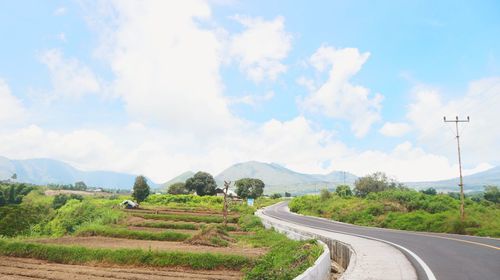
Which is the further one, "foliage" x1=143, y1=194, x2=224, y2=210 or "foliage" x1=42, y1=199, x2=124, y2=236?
"foliage" x1=143, y1=194, x2=224, y2=210

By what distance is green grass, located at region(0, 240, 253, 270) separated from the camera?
20.7 metres

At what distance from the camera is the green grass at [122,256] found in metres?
20.7

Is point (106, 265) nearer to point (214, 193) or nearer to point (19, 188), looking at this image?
point (214, 193)

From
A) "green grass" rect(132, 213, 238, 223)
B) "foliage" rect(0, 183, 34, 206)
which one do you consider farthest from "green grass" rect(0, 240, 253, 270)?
"foliage" rect(0, 183, 34, 206)

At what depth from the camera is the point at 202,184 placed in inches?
4697

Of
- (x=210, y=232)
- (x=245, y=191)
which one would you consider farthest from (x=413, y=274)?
(x=245, y=191)

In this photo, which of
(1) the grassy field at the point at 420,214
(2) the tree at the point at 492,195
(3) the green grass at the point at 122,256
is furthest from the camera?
(2) the tree at the point at 492,195

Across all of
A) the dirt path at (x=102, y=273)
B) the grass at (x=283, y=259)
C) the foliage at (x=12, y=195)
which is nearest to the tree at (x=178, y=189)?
the foliage at (x=12, y=195)

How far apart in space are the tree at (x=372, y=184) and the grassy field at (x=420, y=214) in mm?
55948

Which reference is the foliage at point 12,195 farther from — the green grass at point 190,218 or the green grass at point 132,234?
the green grass at point 132,234

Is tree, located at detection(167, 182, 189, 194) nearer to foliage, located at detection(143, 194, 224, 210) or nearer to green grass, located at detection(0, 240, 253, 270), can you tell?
foliage, located at detection(143, 194, 224, 210)

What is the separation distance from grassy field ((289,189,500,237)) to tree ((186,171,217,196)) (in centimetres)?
6441

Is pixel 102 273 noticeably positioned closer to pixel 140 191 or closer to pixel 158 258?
pixel 158 258

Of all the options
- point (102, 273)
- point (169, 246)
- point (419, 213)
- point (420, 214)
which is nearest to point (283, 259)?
point (102, 273)
